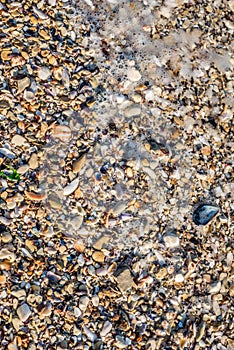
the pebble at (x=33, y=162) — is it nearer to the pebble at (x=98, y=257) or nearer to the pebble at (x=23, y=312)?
the pebble at (x=98, y=257)

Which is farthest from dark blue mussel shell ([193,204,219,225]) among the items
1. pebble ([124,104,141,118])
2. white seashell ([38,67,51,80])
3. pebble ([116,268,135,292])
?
white seashell ([38,67,51,80])

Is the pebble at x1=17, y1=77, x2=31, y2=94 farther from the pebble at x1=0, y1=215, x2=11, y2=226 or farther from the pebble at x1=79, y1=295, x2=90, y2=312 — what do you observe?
the pebble at x1=79, y1=295, x2=90, y2=312

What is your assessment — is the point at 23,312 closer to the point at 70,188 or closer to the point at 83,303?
the point at 83,303

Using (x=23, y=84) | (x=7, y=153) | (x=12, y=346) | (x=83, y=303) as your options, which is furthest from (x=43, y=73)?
(x=12, y=346)

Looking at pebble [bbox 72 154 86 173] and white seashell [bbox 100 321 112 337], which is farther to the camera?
pebble [bbox 72 154 86 173]

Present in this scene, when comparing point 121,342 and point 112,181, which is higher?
point 112,181

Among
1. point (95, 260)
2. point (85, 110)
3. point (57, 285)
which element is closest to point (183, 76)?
point (85, 110)
